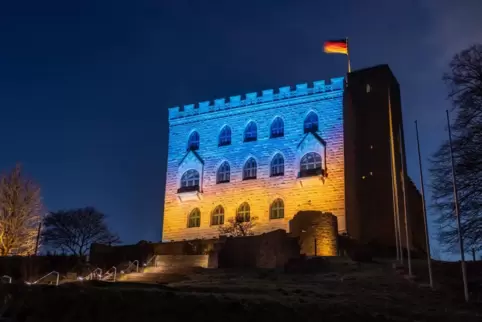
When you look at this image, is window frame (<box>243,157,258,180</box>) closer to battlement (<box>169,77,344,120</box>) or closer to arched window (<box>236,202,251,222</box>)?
arched window (<box>236,202,251,222</box>)

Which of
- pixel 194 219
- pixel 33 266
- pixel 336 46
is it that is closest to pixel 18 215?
pixel 33 266

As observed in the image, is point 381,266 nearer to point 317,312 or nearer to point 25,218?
point 317,312

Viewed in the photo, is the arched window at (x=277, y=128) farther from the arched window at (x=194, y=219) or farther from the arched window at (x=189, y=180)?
the arched window at (x=194, y=219)

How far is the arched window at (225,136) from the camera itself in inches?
2126

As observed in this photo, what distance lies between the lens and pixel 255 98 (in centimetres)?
5369

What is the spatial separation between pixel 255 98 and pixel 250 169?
636 centimetres

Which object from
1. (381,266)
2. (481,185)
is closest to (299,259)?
(381,266)

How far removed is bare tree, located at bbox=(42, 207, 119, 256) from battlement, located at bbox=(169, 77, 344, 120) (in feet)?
43.2

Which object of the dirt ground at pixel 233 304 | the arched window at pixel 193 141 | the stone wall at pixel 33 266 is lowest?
the dirt ground at pixel 233 304

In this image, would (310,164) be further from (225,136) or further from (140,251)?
(140,251)

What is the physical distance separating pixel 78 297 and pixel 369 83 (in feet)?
129

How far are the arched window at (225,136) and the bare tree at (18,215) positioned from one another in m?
16.3

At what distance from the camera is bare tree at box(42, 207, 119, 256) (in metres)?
58.5

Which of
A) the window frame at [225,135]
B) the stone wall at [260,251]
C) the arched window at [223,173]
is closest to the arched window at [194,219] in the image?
the arched window at [223,173]
